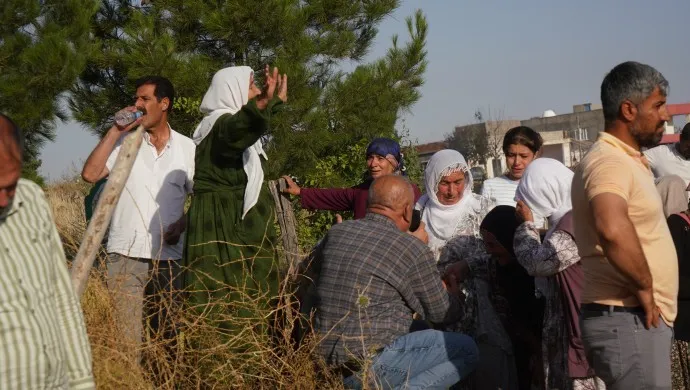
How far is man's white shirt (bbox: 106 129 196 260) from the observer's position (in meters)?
5.26

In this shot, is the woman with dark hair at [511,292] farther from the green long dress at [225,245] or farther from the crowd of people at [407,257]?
the green long dress at [225,245]

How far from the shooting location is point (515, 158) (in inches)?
243

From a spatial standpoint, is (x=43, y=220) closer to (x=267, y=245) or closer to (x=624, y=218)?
(x=624, y=218)

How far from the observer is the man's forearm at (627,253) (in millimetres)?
3111

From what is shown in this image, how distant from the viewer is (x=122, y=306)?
4.69m

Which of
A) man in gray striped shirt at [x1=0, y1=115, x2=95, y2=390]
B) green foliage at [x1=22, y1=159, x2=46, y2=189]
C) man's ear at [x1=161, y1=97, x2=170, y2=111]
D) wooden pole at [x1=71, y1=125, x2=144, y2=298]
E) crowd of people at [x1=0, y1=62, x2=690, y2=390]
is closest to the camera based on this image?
man in gray striped shirt at [x1=0, y1=115, x2=95, y2=390]

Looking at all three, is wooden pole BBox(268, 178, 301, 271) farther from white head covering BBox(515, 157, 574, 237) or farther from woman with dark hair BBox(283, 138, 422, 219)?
white head covering BBox(515, 157, 574, 237)

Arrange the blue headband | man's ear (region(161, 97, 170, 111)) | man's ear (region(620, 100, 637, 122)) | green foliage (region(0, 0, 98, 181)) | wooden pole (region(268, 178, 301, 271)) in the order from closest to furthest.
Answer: man's ear (region(620, 100, 637, 122)) → man's ear (region(161, 97, 170, 111)) → wooden pole (region(268, 178, 301, 271)) → the blue headband → green foliage (region(0, 0, 98, 181))

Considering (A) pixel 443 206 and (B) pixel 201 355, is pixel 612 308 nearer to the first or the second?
(B) pixel 201 355

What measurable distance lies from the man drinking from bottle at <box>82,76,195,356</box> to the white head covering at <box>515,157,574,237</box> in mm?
2022

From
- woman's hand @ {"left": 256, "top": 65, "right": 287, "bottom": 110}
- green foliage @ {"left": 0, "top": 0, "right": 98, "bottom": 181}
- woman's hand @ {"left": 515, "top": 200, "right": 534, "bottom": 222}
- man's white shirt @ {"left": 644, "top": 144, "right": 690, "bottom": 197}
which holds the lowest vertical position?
woman's hand @ {"left": 515, "top": 200, "right": 534, "bottom": 222}

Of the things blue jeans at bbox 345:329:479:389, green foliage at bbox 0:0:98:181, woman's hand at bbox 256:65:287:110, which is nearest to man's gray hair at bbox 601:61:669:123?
blue jeans at bbox 345:329:479:389

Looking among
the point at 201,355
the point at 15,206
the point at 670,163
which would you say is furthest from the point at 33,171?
the point at 15,206

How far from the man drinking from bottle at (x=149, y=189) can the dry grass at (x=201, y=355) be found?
0.48 m
